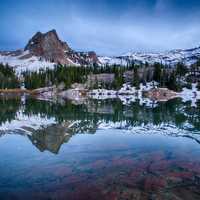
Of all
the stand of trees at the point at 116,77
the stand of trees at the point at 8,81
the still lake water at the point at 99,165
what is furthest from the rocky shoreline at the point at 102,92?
the still lake water at the point at 99,165

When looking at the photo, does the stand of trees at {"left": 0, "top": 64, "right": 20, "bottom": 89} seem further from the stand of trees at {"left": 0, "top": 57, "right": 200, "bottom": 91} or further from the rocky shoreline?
Result: the rocky shoreline

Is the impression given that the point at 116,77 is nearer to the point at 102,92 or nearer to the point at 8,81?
the point at 102,92

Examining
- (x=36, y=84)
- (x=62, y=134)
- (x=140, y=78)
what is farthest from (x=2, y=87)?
(x=62, y=134)

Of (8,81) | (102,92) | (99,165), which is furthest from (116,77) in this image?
(99,165)

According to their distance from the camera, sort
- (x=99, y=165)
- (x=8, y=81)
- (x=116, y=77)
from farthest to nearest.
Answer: (x=116, y=77)
(x=8, y=81)
(x=99, y=165)

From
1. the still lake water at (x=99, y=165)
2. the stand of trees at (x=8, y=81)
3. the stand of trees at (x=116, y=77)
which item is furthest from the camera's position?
the stand of trees at (x=8, y=81)

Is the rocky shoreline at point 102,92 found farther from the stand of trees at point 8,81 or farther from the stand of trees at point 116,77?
the stand of trees at point 8,81

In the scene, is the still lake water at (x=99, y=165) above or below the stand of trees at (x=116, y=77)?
below

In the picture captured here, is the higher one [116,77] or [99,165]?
[116,77]

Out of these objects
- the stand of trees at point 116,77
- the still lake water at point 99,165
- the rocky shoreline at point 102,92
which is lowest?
the rocky shoreline at point 102,92

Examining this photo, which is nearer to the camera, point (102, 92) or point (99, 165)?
point (99, 165)

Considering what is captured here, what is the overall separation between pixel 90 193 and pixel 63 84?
153450mm

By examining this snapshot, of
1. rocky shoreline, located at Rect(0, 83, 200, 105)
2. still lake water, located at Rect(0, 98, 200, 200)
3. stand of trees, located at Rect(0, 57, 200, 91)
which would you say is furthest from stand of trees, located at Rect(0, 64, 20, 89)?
still lake water, located at Rect(0, 98, 200, 200)

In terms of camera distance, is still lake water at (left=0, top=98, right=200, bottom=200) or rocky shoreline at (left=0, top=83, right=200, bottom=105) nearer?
still lake water at (left=0, top=98, right=200, bottom=200)
